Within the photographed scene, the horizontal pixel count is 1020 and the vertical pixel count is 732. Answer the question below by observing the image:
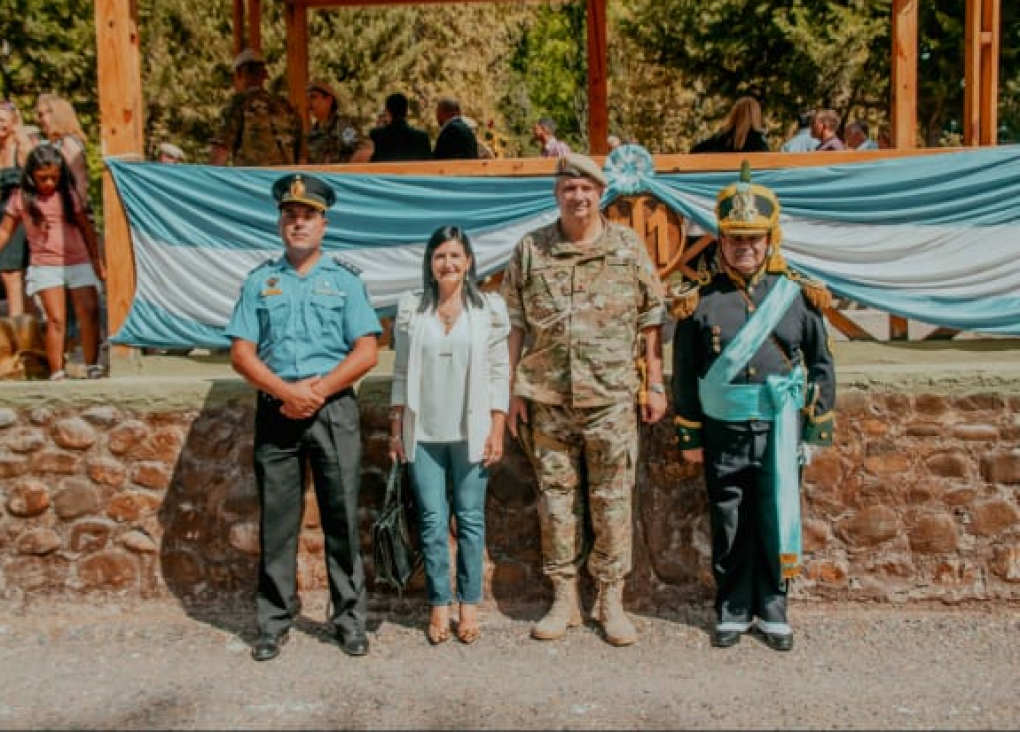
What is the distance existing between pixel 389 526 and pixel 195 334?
2.30 meters

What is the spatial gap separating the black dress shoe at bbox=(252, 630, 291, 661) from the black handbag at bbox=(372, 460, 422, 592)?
50cm

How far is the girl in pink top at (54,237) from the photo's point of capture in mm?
6664

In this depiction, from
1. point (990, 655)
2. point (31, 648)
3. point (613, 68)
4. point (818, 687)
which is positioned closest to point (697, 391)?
point (818, 687)

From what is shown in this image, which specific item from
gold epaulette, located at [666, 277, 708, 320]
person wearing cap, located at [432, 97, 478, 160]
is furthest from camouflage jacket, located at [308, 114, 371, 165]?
gold epaulette, located at [666, 277, 708, 320]

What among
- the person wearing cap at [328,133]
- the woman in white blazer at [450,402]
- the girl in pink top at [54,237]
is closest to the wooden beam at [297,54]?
the person wearing cap at [328,133]

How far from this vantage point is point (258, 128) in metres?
8.09

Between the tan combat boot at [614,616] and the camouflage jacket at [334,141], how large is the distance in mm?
4969

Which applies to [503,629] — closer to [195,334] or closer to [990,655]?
[990,655]

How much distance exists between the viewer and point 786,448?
186 inches

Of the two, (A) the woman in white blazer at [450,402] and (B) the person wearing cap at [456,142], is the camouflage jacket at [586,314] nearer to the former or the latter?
(A) the woman in white blazer at [450,402]

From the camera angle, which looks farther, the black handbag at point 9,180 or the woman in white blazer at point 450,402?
the black handbag at point 9,180

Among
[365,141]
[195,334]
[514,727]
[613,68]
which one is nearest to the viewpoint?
[514,727]

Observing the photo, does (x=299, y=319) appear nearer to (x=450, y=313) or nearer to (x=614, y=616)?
(x=450, y=313)

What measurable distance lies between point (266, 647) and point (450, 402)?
126cm
